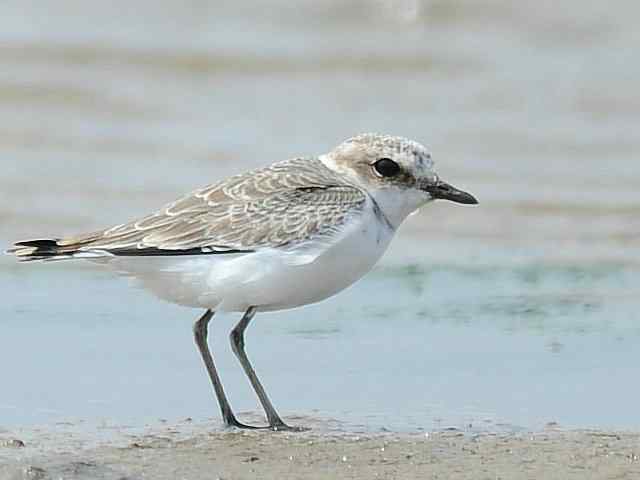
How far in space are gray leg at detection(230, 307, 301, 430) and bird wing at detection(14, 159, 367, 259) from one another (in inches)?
14.2

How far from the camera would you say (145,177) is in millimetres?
11852

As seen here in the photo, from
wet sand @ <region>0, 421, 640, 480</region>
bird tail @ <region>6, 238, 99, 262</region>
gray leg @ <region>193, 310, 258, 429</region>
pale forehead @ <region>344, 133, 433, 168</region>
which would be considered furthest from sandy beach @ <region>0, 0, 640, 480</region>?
pale forehead @ <region>344, 133, 433, 168</region>

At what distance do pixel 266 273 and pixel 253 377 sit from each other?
55 centimetres

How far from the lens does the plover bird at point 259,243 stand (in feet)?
20.3

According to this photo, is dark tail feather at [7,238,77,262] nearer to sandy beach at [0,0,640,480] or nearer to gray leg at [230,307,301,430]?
sandy beach at [0,0,640,480]

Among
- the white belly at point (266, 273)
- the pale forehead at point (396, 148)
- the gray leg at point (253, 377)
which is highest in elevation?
the pale forehead at point (396, 148)

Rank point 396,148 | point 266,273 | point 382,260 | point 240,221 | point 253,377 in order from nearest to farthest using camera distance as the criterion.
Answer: point 266,273, point 240,221, point 253,377, point 396,148, point 382,260

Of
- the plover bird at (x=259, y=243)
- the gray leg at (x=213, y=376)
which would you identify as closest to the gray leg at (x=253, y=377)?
the plover bird at (x=259, y=243)

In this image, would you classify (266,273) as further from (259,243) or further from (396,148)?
(396,148)

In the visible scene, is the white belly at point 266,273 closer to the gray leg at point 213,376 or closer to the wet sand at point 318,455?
the gray leg at point 213,376

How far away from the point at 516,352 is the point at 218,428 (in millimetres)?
1918

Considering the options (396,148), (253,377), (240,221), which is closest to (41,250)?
(240,221)

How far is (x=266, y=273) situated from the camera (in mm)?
6172

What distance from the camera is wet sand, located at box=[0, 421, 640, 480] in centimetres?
535
